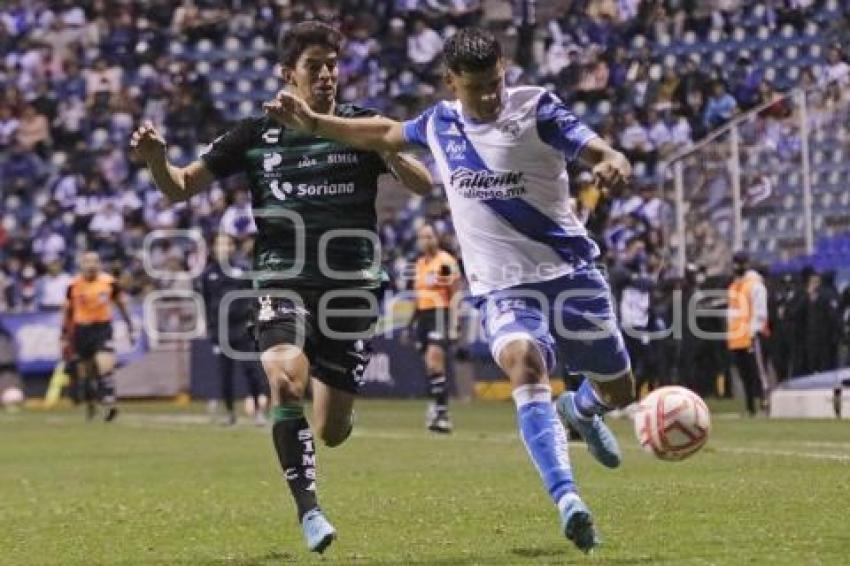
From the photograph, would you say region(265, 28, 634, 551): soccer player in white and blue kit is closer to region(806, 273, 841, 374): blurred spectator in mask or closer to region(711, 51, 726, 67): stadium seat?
region(806, 273, 841, 374): blurred spectator in mask

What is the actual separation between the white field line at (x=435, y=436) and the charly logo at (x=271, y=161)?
6.87 meters

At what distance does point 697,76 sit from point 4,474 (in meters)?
21.2

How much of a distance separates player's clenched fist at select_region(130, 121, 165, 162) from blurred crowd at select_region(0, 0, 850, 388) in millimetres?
22855

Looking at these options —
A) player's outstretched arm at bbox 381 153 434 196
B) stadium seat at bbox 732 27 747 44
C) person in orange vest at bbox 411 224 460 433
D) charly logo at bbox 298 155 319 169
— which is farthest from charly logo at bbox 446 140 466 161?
stadium seat at bbox 732 27 747 44

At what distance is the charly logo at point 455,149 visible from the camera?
9961 mm

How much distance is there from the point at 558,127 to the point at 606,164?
2.32ft

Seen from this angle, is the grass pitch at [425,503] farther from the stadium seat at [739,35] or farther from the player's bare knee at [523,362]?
the stadium seat at [739,35]

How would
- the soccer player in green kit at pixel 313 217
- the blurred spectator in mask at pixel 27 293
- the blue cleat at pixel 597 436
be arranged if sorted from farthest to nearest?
the blurred spectator in mask at pixel 27 293
the blue cleat at pixel 597 436
the soccer player in green kit at pixel 313 217

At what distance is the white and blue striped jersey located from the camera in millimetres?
9812

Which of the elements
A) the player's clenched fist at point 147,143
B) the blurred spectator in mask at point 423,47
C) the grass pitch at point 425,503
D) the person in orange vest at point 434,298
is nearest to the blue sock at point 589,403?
the grass pitch at point 425,503

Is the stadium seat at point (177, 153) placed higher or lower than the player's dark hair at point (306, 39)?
higher

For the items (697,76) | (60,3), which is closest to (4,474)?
(697,76)

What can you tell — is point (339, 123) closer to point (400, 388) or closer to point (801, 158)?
point (801, 158)

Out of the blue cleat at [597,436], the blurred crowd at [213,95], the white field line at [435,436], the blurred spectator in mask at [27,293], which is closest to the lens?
the blue cleat at [597,436]
